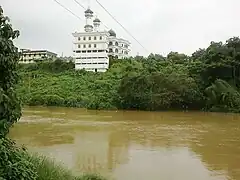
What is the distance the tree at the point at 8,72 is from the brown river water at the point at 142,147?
12.9 feet

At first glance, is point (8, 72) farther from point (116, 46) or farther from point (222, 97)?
point (116, 46)

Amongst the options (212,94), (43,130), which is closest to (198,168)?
(43,130)

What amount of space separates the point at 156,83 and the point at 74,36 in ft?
64.0

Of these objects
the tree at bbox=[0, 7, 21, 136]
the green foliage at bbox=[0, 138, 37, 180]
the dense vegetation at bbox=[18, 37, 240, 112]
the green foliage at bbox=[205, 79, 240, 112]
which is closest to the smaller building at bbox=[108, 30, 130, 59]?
the dense vegetation at bbox=[18, 37, 240, 112]

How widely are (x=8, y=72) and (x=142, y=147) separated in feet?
27.5

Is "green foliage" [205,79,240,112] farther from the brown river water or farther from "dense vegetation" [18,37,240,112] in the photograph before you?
the brown river water

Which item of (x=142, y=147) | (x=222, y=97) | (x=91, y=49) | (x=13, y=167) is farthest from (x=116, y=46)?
(x=13, y=167)

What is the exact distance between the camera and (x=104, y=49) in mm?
44062

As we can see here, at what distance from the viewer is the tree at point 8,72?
16.2 feet

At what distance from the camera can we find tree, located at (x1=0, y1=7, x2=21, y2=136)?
4.93m

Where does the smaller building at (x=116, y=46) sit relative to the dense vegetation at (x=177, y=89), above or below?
above

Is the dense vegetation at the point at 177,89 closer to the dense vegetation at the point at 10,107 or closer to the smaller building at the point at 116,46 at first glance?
the smaller building at the point at 116,46

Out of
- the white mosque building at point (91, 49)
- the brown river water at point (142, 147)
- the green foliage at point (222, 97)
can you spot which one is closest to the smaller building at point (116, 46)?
Answer: the white mosque building at point (91, 49)

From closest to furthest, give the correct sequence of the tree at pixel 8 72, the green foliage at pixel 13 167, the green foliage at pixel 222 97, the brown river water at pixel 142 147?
the green foliage at pixel 13 167
the tree at pixel 8 72
the brown river water at pixel 142 147
the green foliage at pixel 222 97
